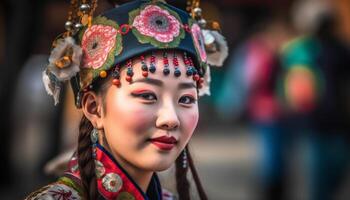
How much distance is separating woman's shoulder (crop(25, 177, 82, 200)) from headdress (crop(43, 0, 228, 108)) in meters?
0.33

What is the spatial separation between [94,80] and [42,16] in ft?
16.4

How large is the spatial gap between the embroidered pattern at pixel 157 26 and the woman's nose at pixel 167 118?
0.76 ft

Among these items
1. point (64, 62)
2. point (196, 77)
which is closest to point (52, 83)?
point (64, 62)

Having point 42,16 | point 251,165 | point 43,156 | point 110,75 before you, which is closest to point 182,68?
point 110,75

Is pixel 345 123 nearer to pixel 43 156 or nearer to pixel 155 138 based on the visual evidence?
pixel 43 156

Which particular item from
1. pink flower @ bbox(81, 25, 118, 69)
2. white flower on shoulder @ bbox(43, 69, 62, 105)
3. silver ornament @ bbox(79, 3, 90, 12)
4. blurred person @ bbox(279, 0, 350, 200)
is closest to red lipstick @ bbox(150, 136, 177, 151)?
pink flower @ bbox(81, 25, 118, 69)

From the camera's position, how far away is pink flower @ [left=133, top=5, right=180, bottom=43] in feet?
10.1

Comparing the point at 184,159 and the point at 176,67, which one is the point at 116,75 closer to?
the point at 176,67

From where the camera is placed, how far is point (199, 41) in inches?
128

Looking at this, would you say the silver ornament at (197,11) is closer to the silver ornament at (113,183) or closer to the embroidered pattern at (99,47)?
the embroidered pattern at (99,47)

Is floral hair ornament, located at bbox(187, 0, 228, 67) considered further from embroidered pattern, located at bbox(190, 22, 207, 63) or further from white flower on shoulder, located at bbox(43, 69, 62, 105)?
white flower on shoulder, located at bbox(43, 69, 62, 105)

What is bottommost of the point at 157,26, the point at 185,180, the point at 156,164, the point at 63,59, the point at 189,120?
the point at 185,180

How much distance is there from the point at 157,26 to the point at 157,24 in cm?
1

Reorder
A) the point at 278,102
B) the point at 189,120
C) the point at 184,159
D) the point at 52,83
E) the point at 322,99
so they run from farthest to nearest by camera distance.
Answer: the point at 278,102
the point at 322,99
the point at 184,159
the point at 52,83
the point at 189,120
